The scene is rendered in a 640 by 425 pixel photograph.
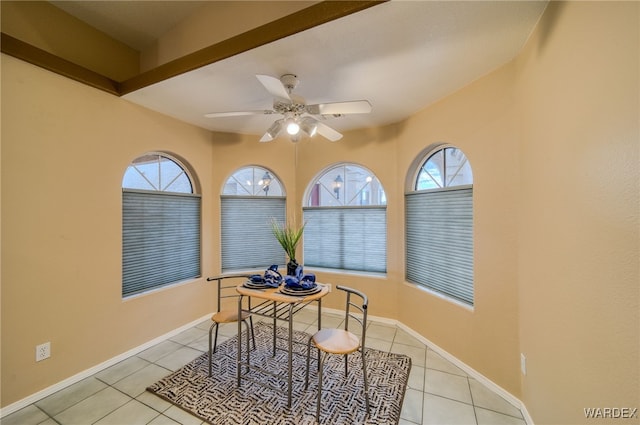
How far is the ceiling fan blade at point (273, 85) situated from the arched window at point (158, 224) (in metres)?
1.98

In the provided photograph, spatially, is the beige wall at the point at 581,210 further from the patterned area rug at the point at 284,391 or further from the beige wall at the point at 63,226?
the beige wall at the point at 63,226

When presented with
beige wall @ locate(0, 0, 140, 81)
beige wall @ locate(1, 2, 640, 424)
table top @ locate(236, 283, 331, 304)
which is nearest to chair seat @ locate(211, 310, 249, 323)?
table top @ locate(236, 283, 331, 304)

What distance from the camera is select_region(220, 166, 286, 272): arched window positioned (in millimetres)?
3748

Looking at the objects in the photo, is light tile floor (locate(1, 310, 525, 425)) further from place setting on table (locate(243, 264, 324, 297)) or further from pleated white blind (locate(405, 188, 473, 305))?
place setting on table (locate(243, 264, 324, 297))

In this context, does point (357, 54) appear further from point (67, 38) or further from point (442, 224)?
point (67, 38)

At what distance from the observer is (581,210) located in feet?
3.93

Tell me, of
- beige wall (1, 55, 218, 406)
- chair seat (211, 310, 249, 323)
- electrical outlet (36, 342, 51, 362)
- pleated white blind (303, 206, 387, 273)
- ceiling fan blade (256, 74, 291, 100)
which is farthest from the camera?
pleated white blind (303, 206, 387, 273)

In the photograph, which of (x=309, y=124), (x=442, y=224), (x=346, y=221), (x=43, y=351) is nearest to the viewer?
(x=43, y=351)

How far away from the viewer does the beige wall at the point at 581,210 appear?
95 cm

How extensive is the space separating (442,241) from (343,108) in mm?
1804

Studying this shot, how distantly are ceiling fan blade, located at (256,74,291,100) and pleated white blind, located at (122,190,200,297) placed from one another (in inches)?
80.2

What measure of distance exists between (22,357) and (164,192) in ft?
5.96

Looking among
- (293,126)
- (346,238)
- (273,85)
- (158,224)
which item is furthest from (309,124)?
(158,224)

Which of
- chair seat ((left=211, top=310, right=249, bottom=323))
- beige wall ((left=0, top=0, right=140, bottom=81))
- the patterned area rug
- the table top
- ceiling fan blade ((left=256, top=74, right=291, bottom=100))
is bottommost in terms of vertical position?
the patterned area rug
